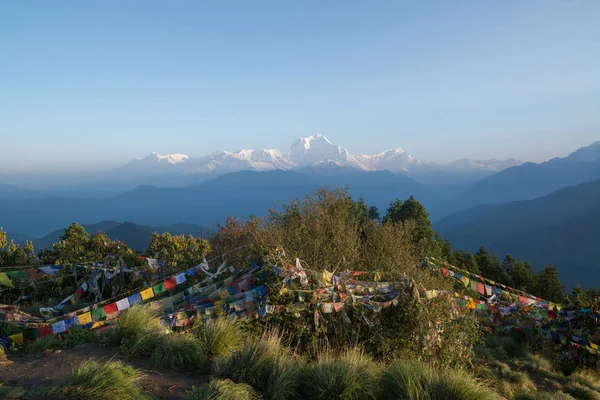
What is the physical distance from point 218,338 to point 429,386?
378cm

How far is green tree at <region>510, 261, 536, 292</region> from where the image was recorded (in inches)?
1572

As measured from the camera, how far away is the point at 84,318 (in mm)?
8883

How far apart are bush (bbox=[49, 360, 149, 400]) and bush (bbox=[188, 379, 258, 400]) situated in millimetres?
757

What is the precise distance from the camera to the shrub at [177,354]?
5871 mm

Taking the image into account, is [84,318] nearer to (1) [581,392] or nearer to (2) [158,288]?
(2) [158,288]

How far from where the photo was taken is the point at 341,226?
47.1ft

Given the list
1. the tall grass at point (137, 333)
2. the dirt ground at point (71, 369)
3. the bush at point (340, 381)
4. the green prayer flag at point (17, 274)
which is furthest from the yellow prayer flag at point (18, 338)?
the bush at point (340, 381)

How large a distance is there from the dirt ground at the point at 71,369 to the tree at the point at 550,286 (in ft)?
143

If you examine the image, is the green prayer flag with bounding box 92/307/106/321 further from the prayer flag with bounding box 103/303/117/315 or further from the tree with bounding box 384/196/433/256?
the tree with bounding box 384/196/433/256

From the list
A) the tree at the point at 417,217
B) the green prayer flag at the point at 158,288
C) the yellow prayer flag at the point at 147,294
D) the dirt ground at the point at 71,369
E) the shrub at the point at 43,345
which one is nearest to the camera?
the dirt ground at the point at 71,369

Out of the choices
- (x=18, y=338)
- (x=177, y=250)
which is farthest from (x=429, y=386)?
(x=177, y=250)

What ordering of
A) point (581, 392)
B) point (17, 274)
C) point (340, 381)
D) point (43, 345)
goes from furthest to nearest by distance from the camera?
point (17, 274)
point (581, 392)
point (43, 345)
point (340, 381)

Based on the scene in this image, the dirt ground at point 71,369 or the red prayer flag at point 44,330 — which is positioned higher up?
the dirt ground at point 71,369

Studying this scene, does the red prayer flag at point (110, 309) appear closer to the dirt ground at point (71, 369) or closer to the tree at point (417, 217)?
the dirt ground at point (71, 369)
